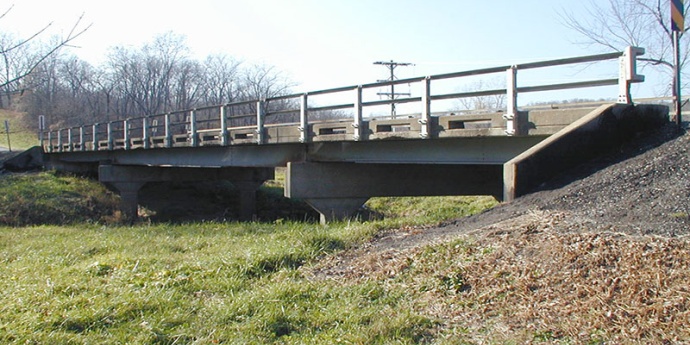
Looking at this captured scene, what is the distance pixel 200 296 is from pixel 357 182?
9013 mm

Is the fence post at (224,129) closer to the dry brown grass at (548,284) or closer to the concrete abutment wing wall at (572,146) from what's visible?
the concrete abutment wing wall at (572,146)

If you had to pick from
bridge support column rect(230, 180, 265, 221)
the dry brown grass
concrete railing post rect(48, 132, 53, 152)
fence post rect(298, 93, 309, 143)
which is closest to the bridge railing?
fence post rect(298, 93, 309, 143)

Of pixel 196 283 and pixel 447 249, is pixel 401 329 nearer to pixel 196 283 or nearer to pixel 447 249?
pixel 447 249

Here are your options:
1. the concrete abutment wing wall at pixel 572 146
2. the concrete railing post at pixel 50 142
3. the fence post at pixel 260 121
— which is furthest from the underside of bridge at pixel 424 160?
the concrete railing post at pixel 50 142

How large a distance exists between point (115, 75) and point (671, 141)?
67.1 m

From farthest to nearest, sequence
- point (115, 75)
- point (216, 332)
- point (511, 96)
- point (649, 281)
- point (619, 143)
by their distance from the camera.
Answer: point (115, 75) → point (511, 96) → point (619, 143) → point (216, 332) → point (649, 281)

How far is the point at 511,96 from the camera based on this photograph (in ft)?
32.3

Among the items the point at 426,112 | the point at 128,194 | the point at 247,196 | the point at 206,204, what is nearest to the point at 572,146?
the point at 426,112

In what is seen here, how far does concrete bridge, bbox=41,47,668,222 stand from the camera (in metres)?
8.81

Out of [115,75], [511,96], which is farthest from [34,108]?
[511,96]

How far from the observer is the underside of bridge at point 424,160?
8688 millimetres

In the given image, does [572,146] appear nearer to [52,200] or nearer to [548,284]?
[548,284]

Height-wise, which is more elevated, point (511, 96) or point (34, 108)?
point (34, 108)

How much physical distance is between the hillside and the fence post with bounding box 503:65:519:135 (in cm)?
185
